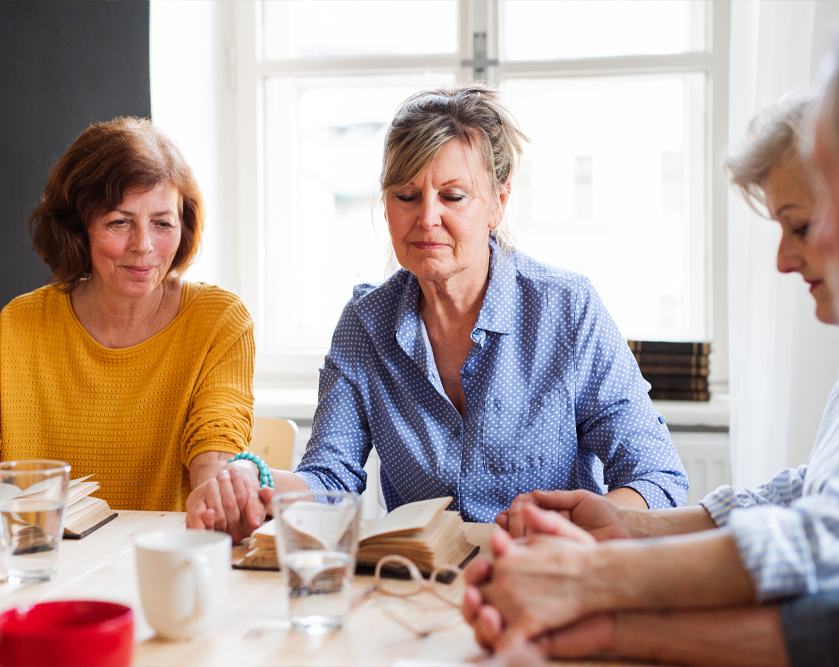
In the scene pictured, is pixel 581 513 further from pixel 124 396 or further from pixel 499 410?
pixel 124 396

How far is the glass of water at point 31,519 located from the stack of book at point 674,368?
185 centimetres

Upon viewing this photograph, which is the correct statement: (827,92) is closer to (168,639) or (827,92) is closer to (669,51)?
(168,639)

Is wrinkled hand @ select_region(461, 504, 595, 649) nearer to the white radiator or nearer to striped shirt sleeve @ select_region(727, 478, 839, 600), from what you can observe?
striped shirt sleeve @ select_region(727, 478, 839, 600)

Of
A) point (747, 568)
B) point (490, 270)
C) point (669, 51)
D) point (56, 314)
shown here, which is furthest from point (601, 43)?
point (747, 568)

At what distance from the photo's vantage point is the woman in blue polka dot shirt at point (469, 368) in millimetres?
1426

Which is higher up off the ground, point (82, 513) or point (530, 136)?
point (530, 136)

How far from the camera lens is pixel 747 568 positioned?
70cm

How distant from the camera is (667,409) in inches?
93.8

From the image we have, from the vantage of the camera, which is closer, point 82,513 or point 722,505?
point 722,505

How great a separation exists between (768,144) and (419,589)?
65 centimetres

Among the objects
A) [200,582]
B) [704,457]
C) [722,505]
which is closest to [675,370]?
[704,457]

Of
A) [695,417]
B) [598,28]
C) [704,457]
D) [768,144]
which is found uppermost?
[598,28]

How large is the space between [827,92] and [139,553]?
2.39 feet

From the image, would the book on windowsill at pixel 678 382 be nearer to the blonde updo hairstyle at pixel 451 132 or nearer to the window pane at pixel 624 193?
the window pane at pixel 624 193
